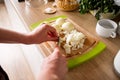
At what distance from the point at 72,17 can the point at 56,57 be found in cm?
40

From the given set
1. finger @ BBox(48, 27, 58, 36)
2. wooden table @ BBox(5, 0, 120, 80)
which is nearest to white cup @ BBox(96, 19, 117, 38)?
wooden table @ BBox(5, 0, 120, 80)

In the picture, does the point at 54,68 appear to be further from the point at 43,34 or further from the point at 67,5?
the point at 67,5

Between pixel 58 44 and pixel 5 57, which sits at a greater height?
pixel 58 44

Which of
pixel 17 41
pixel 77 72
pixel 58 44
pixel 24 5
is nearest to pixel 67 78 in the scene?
pixel 77 72

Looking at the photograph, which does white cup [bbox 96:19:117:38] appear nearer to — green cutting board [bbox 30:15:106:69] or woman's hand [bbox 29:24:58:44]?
green cutting board [bbox 30:15:106:69]

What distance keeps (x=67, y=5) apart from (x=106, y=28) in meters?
0.29

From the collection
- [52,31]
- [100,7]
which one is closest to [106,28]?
[100,7]

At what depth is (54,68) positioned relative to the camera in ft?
1.96

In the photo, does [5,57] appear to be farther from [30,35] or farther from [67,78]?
[67,78]

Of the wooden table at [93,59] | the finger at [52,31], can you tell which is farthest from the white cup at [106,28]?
the finger at [52,31]

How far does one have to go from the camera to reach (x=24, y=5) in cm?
107

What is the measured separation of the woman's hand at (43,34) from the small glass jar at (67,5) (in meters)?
0.26

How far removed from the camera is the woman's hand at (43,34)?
0.77 metres

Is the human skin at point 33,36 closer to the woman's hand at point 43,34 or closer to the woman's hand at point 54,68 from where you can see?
the woman's hand at point 43,34
